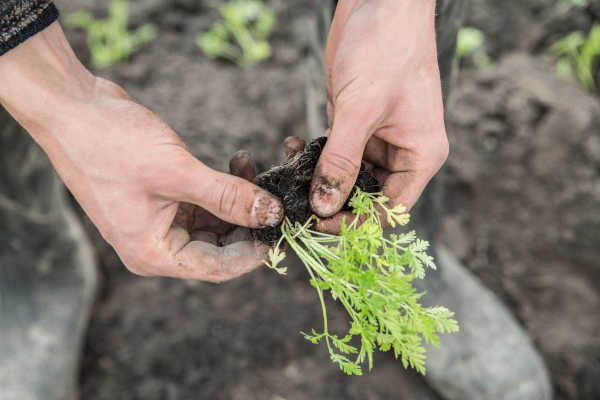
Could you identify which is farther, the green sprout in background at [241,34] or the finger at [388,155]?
the green sprout in background at [241,34]

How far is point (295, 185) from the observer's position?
1.80 metres

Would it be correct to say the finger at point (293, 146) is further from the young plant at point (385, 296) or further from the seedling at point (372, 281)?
the young plant at point (385, 296)

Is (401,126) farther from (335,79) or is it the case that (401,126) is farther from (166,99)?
(166,99)

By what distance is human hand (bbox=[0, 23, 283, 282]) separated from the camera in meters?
1.57

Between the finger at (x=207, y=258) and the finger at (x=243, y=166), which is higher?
the finger at (x=243, y=166)

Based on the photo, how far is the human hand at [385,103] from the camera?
166 centimetres

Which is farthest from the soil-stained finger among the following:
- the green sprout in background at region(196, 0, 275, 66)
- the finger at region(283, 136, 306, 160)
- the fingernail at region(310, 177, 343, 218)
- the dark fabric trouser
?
the green sprout in background at region(196, 0, 275, 66)

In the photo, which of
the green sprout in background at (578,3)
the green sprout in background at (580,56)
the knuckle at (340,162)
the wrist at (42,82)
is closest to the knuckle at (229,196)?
the knuckle at (340,162)

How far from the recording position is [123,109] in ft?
5.48

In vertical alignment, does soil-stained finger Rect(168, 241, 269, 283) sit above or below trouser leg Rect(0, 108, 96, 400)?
above

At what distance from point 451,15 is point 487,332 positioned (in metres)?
1.96

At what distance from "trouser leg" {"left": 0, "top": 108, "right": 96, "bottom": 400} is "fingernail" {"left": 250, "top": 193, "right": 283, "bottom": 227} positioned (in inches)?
68.5

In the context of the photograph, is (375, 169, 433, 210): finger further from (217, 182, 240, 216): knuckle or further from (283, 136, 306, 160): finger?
(217, 182, 240, 216): knuckle

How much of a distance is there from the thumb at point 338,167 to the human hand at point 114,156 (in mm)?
162
